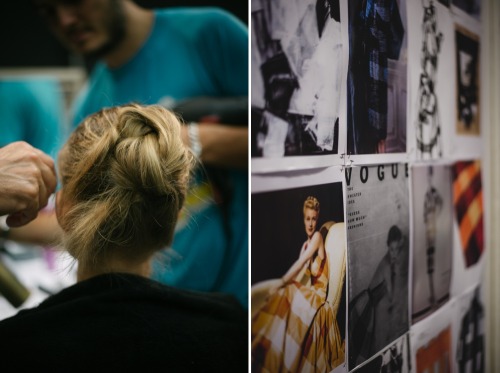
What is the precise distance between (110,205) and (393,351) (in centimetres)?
96

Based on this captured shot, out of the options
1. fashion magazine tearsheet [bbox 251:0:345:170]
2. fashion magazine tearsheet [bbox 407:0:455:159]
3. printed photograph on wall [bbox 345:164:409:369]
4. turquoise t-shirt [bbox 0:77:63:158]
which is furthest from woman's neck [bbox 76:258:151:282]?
fashion magazine tearsheet [bbox 407:0:455:159]

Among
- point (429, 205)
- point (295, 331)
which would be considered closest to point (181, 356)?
point (295, 331)

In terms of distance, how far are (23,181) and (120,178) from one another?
0.63 ft

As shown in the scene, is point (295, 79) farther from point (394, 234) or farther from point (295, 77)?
point (394, 234)

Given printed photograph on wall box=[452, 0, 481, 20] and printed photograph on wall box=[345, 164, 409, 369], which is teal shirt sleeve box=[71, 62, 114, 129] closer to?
printed photograph on wall box=[345, 164, 409, 369]

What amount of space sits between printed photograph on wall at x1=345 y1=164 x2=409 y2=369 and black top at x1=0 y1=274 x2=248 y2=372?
31 cm

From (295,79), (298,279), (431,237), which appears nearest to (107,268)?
(298,279)

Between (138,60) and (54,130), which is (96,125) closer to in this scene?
(54,130)

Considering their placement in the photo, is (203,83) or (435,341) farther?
(435,341)

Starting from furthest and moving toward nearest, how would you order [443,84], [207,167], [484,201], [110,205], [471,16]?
[484,201]
[471,16]
[443,84]
[207,167]
[110,205]

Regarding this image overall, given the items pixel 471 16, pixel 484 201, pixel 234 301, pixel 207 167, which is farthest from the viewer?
pixel 484 201

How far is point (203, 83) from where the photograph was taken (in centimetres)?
181

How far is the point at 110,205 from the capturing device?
1.14 m

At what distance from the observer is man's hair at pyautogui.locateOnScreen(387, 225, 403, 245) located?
5.15 feet
